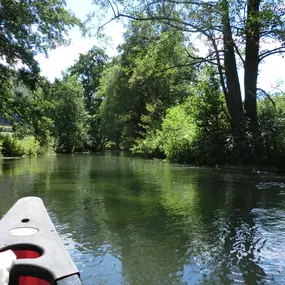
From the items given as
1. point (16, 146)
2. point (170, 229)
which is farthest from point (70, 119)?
point (170, 229)

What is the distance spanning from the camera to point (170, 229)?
217 inches

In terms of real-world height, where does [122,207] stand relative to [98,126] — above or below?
below

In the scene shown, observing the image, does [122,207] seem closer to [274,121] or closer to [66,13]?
[274,121]

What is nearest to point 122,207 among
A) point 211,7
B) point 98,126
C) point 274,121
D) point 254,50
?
point 211,7

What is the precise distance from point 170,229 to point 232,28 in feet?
33.5

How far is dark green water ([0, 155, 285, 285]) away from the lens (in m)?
3.88

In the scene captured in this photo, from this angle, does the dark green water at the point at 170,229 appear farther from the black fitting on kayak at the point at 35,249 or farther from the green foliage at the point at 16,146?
the green foliage at the point at 16,146

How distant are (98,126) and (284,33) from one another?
3651 cm

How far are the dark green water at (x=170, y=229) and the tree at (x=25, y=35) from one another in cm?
779

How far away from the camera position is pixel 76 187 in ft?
32.2

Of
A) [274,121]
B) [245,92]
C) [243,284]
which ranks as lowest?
[243,284]

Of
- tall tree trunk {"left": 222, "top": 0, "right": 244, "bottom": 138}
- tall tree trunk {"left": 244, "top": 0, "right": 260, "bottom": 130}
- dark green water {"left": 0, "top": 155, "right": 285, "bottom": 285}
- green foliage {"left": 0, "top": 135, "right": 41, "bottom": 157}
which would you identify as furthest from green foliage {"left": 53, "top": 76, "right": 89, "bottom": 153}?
dark green water {"left": 0, "top": 155, "right": 285, "bottom": 285}

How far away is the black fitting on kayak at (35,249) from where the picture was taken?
235 cm

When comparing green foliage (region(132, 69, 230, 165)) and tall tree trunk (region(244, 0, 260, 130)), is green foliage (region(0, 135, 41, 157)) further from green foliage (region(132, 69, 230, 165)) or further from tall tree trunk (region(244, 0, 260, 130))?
tall tree trunk (region(244, 0, 260, 130))
